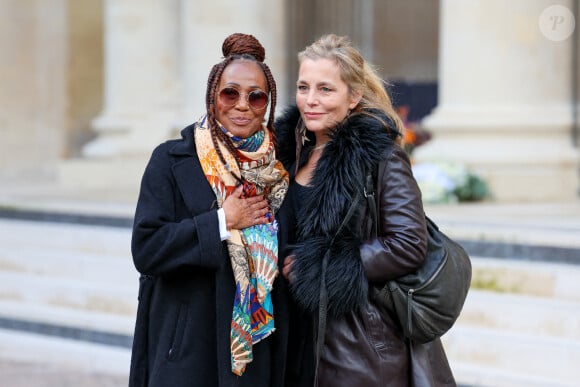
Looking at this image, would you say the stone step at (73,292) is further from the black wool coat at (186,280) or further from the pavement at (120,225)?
the black wool coat at (186,280)

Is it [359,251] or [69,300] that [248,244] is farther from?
[69,300]

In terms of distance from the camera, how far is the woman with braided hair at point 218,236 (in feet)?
11.2

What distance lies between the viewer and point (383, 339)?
3482mm

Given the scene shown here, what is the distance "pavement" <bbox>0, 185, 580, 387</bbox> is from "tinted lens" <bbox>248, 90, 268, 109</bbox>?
3.50 m

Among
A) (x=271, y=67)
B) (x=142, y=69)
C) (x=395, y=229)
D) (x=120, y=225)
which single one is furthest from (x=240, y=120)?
(x=142, y=69)

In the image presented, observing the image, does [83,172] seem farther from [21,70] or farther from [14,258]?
[14,258]

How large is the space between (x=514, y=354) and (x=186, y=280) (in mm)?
3045

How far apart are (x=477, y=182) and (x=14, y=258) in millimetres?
4186

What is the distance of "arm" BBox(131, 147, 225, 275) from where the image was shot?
338 cm

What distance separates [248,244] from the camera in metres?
3.45

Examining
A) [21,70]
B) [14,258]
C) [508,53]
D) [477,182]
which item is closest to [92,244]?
[14,258]

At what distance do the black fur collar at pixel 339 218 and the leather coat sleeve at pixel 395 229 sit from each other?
48 millimetres

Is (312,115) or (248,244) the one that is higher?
(312,115)

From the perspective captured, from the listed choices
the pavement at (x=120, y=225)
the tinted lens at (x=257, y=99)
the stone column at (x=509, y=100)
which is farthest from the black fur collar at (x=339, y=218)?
the stone column at (x=509, y=100)
